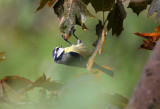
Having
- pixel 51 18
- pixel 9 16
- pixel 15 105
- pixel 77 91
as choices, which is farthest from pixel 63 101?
pixel 9 16

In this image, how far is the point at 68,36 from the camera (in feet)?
2.01

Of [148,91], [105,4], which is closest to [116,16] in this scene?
[105,4]

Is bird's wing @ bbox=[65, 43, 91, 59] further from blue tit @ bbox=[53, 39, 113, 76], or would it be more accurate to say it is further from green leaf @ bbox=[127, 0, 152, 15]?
green leaf @ bbox=[127, 0, 152, 15]

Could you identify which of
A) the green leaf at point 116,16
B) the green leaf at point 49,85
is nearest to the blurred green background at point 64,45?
the green leaf at point 49,85

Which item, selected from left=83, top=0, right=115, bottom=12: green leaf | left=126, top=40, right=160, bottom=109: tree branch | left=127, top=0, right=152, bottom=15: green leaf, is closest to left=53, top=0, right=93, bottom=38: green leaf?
left=83, top=0, right=115, bottom=12: green leaf

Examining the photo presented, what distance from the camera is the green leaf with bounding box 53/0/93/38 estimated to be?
0.61m

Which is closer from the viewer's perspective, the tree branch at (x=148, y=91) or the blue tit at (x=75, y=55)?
the tree branch at (x=148, y=91)

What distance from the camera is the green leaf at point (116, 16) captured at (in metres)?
0.64

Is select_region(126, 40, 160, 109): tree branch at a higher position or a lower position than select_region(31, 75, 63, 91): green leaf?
higher

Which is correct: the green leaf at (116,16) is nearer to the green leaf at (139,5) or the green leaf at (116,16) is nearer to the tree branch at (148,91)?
the green leaf at (139,5)

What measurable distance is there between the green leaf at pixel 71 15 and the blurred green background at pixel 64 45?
110 millimetres

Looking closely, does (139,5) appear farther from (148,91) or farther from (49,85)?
(148,91)

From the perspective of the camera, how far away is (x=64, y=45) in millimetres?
1509

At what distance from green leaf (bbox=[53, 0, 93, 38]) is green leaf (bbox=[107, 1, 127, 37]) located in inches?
2.6
